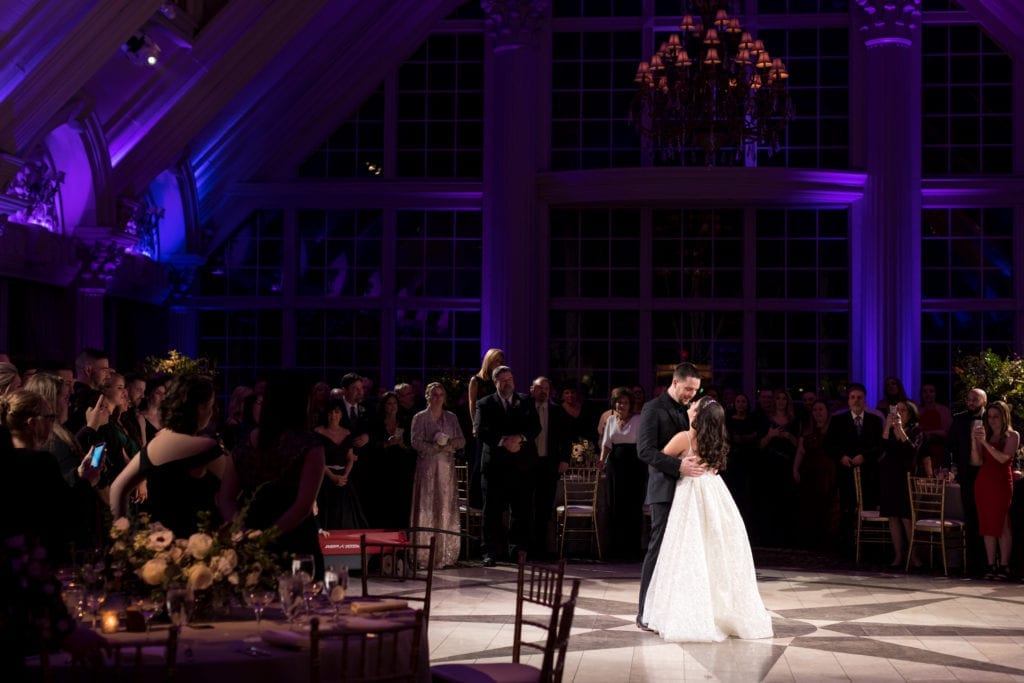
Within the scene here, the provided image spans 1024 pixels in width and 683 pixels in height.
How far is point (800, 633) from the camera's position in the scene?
790 cm

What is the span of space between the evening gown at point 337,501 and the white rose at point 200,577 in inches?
249

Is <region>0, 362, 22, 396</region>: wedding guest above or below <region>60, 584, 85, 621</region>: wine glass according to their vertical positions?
above

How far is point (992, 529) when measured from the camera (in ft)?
34.1

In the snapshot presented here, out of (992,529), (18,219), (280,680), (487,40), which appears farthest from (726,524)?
(487,40)

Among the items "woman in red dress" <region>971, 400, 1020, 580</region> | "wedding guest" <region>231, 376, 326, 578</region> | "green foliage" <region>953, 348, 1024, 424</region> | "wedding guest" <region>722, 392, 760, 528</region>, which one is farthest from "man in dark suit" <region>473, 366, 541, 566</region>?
"wedding guest" <region>231, 376, 326, 578</region>

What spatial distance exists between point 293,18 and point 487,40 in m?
3.70

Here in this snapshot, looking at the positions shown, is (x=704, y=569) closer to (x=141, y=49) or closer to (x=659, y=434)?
(x=659, y=434)

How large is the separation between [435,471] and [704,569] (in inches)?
140

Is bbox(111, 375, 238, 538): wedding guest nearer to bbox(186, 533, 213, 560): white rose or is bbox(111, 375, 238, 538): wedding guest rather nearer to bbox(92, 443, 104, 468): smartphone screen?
bbox(186, 533, 213, 560): white rose

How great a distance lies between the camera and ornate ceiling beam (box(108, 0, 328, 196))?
12922 mm

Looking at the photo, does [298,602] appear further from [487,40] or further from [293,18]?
[487,40]

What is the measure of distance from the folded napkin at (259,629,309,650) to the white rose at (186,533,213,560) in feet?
0.93

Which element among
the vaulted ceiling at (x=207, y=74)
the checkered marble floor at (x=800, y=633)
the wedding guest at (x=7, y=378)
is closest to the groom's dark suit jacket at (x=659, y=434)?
the checkered marble floor at (x=800, y=633)

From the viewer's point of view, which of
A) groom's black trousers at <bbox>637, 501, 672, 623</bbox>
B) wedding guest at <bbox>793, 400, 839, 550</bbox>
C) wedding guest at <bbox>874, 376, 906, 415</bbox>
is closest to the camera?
groom's black trousers at <bbox>637, 501, 672, 623</bbox>
